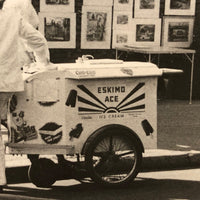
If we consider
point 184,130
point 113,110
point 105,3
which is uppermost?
point 105,3

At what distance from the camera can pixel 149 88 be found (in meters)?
6.59

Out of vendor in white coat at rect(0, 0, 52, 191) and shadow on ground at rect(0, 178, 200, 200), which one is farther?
shadow on ground at rect(0, 178, 200, 200)

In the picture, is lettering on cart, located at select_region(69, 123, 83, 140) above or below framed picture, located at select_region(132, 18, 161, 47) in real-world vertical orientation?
below

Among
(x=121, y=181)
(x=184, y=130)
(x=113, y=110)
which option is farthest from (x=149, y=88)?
(x=184, y=130)

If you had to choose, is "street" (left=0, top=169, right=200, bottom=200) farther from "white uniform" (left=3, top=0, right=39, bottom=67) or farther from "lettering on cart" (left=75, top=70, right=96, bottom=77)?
"white uniform" (left=3, top=0, right=39, bottom=67)

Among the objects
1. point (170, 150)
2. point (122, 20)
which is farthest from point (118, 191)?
point (122, 20)

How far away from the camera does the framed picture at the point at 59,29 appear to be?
426 inches

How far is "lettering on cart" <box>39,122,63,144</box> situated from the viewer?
20.7ft

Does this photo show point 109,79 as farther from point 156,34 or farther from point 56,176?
point 156,34

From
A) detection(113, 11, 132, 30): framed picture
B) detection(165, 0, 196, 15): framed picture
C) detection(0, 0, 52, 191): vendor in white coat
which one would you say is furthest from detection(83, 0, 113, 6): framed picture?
detection(0, 0, 52, 191): vendor in white coat

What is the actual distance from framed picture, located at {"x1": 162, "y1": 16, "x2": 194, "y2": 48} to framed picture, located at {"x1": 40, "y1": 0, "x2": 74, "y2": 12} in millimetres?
1779

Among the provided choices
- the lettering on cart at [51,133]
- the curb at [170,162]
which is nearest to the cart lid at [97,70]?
the lettering on cart at [51,133]

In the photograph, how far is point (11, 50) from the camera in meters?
6.17

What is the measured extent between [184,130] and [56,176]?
332cm
